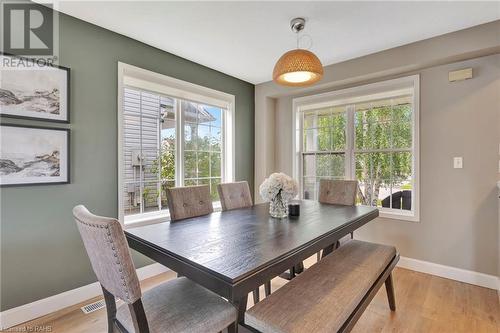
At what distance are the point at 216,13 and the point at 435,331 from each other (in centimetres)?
303

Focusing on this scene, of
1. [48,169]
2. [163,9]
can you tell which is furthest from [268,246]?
[163,9]

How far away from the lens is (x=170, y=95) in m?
3.02

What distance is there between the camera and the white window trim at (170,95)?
249 centimetres

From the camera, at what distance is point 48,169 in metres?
2.05

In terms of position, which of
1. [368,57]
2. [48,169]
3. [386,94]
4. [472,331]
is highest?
[368,57]

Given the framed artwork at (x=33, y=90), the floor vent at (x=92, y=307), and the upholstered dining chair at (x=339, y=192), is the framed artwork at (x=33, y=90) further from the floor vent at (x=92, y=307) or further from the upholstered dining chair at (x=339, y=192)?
the upholstered dining chair at (x=339, y=192)

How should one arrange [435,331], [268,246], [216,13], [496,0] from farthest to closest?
[216,13] < [496,0] < [435,331] < [268,246]

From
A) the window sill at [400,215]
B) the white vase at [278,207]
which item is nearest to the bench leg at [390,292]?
the white vase at [278,207]

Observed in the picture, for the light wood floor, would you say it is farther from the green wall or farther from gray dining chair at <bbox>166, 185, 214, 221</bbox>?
gray dining chair at <bbox>166, 185, 214, 221</bbox>

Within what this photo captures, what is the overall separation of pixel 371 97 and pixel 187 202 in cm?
265

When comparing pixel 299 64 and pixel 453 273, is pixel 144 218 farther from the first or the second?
pixel 453 273

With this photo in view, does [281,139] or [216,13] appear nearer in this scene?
[216,13]

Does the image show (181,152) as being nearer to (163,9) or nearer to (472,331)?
(163,9)

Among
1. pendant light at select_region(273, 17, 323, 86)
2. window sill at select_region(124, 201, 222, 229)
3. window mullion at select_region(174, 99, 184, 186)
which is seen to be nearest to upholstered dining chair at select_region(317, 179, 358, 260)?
pendant light at select_region(273, 17, 323, 86)
